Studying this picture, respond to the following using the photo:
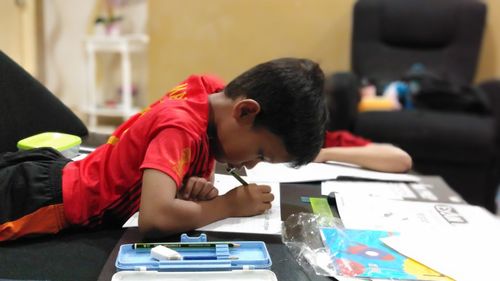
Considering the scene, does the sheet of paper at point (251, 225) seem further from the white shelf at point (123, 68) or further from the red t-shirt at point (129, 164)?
the white shelf at point (123, 68)

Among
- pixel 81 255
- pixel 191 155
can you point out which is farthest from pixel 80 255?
pixel 191 155

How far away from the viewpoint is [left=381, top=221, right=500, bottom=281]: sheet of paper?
665 mm

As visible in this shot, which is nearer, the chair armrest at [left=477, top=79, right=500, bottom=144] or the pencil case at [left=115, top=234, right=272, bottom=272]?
the pencil case at [left=115, top=234, right=272, bottom=272]

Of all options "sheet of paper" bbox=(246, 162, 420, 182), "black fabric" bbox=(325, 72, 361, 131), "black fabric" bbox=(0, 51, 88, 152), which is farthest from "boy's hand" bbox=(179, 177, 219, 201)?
"black fabric" bbox=(325, 72, 361, 131)

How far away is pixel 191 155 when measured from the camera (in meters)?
0.77

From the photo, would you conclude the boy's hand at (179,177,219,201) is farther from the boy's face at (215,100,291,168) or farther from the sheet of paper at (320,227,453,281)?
the sheet of paper at (320,227,453,281)

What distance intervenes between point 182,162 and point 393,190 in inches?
19.9

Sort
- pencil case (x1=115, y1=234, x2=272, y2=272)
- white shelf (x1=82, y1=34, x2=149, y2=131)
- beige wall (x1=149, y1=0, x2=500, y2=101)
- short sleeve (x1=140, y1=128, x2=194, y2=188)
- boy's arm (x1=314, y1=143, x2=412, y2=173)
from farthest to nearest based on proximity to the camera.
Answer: white shelf (x1=82, y1=34, x2=149, y2=131) < beige wall (x1=149, y1=0, x2=500, y2=101) < boy's arm (x1=314, y1=143, x2=412, y2=173) < short sleeve (x1=140, y1=128, x2=194, y2=188) < pencil case (x1=115, y1=234, x2=272, y2=272)

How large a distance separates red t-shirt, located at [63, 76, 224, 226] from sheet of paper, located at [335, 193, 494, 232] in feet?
0.88

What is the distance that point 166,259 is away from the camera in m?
0.61

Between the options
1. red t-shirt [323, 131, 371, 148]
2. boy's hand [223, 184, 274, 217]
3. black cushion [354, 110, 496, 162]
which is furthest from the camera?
black cushion [354, 110, 496, 162]

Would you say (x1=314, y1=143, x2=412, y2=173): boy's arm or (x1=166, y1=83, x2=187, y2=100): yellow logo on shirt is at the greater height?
(x1=166, y1=83, x2=187, y2=100): yellow logo on shirt

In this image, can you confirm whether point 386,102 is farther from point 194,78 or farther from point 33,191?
point 33,191

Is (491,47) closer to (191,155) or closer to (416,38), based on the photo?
(416,38)
